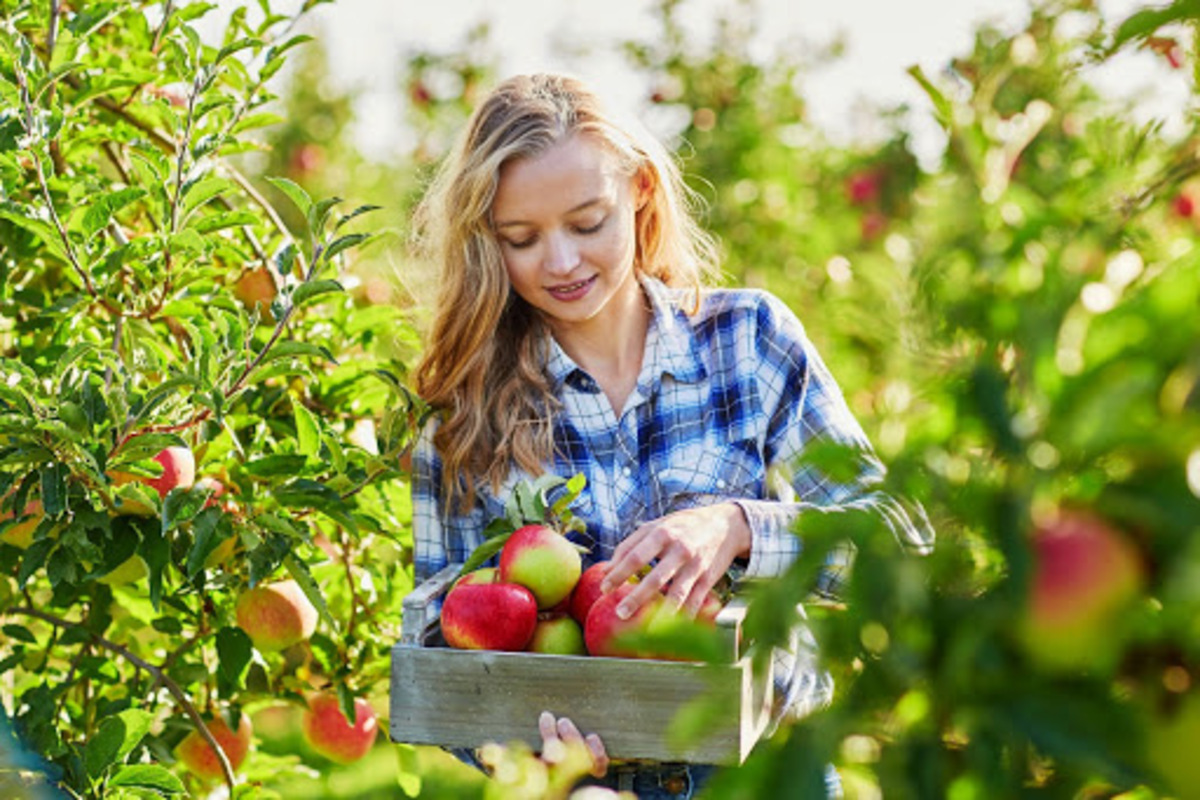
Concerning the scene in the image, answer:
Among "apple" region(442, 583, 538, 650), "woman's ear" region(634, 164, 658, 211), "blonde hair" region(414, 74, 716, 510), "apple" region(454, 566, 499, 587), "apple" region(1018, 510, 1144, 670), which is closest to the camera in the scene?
"apple" region(1018, 510, 1144, 670)

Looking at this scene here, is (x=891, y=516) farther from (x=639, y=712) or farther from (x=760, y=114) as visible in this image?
(x=760, y=114)

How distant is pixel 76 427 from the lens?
5.07 feet

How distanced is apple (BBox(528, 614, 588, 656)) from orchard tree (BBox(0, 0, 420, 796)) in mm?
323

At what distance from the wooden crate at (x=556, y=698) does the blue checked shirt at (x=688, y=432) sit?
1.18ft

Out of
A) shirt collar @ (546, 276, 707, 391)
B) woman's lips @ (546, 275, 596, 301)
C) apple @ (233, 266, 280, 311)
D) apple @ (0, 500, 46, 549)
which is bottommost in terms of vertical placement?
apple @ (0, 500, 46, 549)

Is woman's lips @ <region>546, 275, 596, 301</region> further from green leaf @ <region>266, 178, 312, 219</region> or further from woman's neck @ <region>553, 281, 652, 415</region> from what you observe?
green leaf @ <region>266, 178, 312, 219</region>

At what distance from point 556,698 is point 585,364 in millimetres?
663

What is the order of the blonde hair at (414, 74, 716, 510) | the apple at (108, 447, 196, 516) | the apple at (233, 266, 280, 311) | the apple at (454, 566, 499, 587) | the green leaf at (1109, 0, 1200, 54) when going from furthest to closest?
the apple at (233, 266, 280, 311)
the blonde hair at (414, 74, 716, 510)
the apple at (108, 447, 196, 516)
the apple at (454, 566, 499, 587)
the green leaf at (1109, 0, 1200, 54)

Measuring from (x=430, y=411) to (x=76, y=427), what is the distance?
442mm

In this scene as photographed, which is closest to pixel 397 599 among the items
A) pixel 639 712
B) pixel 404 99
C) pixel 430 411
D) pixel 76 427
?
pixel 430 411

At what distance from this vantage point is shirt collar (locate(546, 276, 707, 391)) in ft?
6.11

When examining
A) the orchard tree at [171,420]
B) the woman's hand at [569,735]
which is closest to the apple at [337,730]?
the orchard tree at [171,420]

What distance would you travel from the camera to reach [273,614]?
6.16 ft

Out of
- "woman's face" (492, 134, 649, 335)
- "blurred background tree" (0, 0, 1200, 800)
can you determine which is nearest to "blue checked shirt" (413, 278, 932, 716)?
"woman's face" (492, 134, 649, 335)
